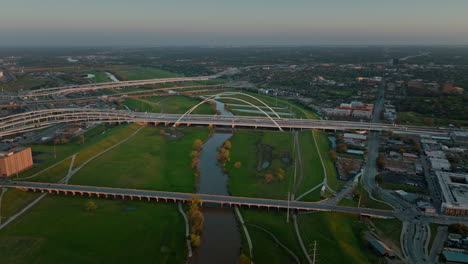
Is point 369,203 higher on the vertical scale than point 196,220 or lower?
lower

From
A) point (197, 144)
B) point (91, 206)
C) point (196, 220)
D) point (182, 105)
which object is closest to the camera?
point (196, 220)

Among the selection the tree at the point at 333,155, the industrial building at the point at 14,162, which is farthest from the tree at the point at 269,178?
the industrial building at the point at 14,162

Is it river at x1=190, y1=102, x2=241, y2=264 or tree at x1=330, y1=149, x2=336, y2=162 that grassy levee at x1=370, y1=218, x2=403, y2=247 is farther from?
tree at x1=330, y1=149, x2=336, y2=162

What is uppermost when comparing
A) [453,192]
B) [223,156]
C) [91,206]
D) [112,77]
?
[112,77]

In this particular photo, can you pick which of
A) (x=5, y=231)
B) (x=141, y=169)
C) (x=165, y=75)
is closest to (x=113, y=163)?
(x=141, y=169)

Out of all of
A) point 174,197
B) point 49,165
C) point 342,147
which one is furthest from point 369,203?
point 49,165

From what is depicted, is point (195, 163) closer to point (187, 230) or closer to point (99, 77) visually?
point (187, 230)
